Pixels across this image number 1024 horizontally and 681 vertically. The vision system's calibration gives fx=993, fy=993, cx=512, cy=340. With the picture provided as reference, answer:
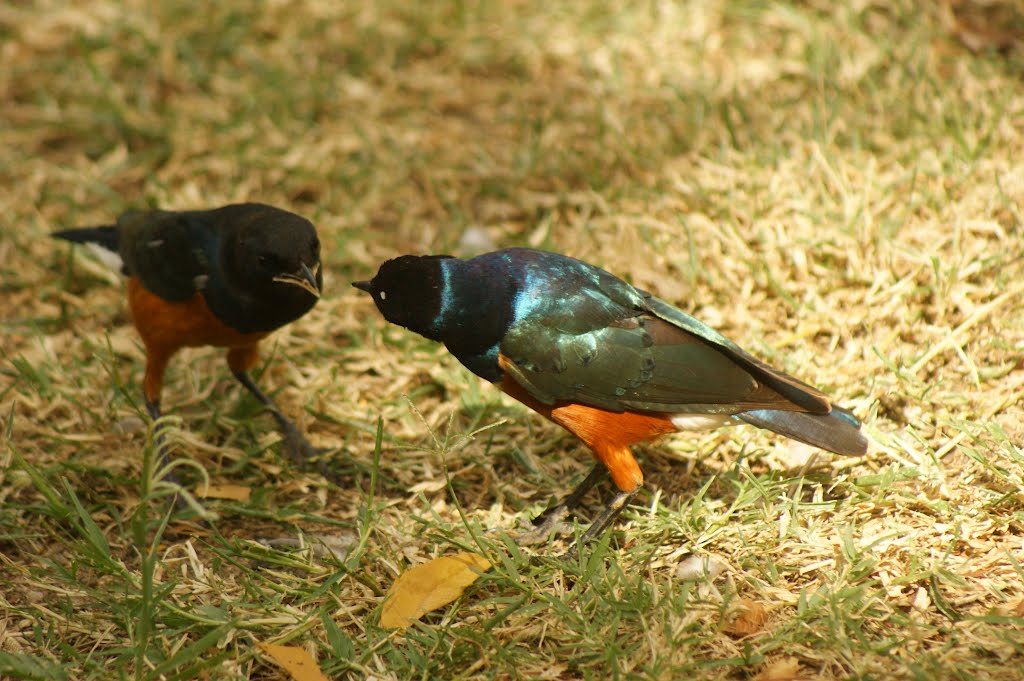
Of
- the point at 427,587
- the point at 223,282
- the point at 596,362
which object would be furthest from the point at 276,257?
the point at 427,587

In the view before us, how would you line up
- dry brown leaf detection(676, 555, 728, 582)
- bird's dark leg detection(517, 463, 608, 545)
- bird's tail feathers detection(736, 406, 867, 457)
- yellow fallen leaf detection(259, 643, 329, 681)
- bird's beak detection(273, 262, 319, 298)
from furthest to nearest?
bird's beak detection(273, 262, 319, 298) → bird's dark leg detection(517, 463, 608, 545) → bird's tail feathers detection(736, 406, 867, 457) → dry brown leaf detection(676, 555, 728, 582) → yellow fallen leaf detection(259, 643, 329, 681)

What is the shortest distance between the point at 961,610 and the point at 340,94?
5065 millimetres

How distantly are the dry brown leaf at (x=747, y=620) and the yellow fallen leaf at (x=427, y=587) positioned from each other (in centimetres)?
85

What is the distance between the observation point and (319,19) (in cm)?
727

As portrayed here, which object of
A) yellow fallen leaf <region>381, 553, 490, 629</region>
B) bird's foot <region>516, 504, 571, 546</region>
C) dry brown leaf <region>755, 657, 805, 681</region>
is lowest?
bird's foot <region>516, 504, 571, 546</region>

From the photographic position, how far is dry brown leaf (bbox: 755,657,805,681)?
2.93 metres

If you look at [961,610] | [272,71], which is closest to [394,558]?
[961,610]

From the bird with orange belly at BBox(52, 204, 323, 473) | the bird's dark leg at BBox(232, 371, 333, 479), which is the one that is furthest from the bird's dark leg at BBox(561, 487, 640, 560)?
the bird with orange belly at BBox(52, 204, 323, 473)

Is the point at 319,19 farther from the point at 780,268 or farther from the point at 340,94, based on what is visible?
the point at 780,268

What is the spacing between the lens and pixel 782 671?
9.67ft

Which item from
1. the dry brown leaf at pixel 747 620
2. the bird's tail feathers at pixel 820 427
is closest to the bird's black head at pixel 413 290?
the bird's tail feathers at pixel 820 427

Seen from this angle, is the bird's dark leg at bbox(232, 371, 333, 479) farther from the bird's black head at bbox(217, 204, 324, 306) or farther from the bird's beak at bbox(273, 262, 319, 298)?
the bird's beak at bbox(273, 262, 319, 298)

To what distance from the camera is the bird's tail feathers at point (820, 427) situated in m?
3.57

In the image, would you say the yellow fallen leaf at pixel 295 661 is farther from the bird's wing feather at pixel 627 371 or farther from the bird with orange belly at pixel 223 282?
the bird with orange belly at pixel 223 282
